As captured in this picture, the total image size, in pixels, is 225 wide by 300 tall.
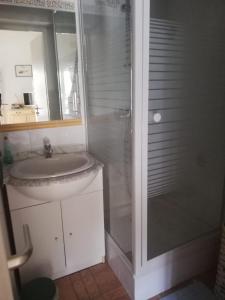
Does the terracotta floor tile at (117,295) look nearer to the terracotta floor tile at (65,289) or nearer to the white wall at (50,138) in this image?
the terracotta floor tile at (65,289)

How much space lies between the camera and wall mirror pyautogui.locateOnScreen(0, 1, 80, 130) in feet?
4.70

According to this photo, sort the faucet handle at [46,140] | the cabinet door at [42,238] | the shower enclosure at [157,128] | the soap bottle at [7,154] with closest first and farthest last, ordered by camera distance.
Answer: the shower enclosure at [157,128], the cabinet door at [42,238], the soap bottle at [7,154], the faucet handle at [46,140]

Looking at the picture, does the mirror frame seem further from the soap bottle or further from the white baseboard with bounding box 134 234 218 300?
the white baseboard with bounding box 134 234 218 300

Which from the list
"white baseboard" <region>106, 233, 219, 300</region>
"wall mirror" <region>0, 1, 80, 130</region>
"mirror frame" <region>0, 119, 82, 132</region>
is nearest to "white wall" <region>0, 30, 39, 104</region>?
"wall mirror" <region>0, 1, 80, 130</region>

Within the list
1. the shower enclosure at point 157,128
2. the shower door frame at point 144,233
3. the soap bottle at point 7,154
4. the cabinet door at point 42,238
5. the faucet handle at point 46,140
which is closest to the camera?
the shower door frame at point 144,233

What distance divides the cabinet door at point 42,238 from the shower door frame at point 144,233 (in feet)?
1.68

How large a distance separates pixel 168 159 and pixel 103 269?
944 mm

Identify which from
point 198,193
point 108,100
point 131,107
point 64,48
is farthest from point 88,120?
point 198,193

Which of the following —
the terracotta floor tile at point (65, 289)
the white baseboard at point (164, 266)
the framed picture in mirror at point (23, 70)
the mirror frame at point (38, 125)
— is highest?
the framed picture in mirror at point (23, 70)

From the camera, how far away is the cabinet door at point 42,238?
4.57 ft

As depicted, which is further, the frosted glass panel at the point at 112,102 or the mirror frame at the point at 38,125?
the mirror frame at the point at 38,125

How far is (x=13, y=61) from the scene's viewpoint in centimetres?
144

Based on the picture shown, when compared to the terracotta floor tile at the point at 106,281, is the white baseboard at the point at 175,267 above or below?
above

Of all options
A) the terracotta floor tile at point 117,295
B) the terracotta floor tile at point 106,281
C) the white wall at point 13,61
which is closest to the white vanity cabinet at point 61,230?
the terracotta floor tile at point 106,281
